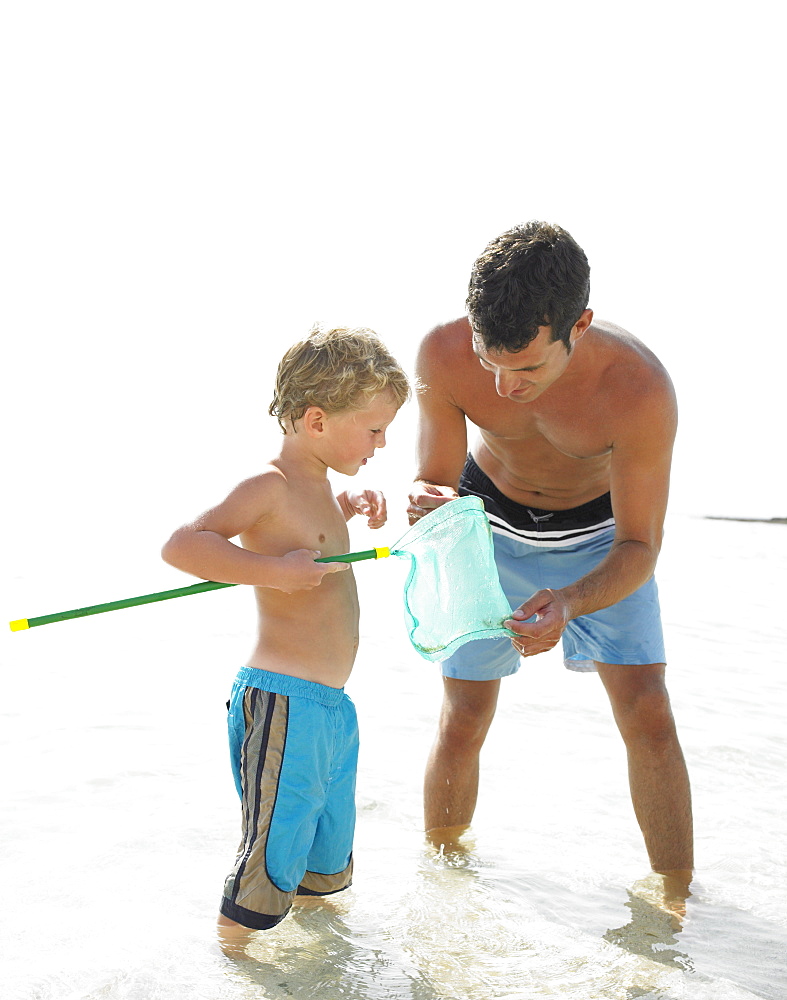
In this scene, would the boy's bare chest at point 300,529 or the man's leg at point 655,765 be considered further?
the man's leg at point 655,765

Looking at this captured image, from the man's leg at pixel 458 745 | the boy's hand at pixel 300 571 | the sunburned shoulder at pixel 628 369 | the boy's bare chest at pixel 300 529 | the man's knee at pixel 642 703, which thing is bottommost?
the man's leg at pixel 458 745

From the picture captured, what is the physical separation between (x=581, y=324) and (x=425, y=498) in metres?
0.68

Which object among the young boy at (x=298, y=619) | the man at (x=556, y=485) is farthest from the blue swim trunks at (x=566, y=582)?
the young boy at (x=298, y=619)

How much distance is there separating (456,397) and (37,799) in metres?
2.09

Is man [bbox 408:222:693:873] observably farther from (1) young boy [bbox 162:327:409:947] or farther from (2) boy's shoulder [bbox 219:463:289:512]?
(2) boy's shoulder [bbox 219:463:289:512]

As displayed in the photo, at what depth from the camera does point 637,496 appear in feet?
9.82

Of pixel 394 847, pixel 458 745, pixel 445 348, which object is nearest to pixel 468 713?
pixel 458 745

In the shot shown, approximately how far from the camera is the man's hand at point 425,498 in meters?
2.85

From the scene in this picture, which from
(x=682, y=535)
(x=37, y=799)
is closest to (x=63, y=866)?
(x=37, y=799)

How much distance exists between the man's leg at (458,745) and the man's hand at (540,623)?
2.36ft

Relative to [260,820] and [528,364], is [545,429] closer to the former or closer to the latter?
[528,364]

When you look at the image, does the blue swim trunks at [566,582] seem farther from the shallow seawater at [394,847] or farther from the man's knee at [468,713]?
the shallow seawater at [394,847]

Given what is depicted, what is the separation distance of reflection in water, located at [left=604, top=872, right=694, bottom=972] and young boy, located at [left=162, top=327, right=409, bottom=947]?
872mm

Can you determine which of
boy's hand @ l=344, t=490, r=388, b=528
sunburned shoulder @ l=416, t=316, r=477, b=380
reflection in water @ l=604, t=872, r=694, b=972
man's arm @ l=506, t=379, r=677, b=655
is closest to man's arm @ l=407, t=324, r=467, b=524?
sunburned shoulder @ l=416, t=316, r=477, b=380
